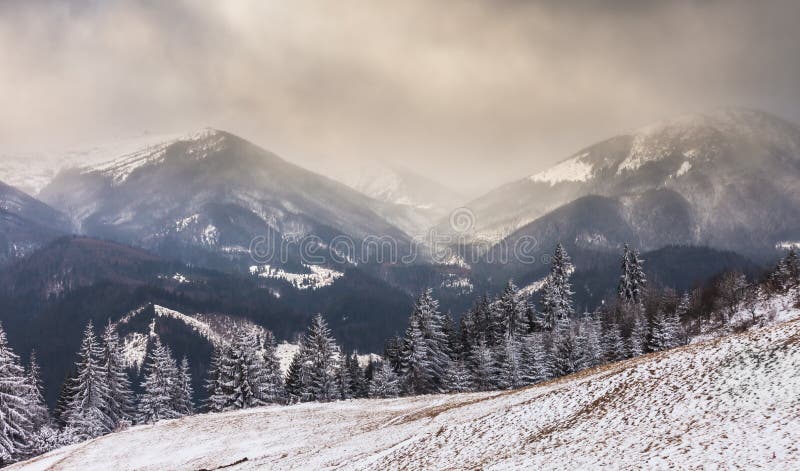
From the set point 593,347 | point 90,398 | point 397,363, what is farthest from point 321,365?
point 593,347

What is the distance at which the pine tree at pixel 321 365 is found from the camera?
274 feet

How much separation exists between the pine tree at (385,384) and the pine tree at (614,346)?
31.5 m

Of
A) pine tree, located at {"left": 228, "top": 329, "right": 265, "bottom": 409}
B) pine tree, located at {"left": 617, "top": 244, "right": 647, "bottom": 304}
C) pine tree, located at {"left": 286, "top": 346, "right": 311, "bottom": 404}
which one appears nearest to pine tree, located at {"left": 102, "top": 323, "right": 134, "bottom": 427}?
pine tree, located at {"left": 228, "top": 329, "right": 265, "bottom": 409}

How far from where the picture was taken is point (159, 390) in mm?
81250

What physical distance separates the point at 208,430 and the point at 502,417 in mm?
33833

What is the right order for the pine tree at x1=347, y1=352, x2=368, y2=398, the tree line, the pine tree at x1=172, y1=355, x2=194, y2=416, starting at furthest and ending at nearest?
the pine tree at x1=347, y1=352, x2=368, y2=398, the pine tree at x1=172, y1=355, x2=194, y2=416, the tree line

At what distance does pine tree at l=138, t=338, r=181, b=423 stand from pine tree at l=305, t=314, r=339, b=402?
809 inches

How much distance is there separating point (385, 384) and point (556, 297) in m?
38.0

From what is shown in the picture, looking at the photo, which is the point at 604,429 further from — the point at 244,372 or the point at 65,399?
the point at 65,399

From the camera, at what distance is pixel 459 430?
3198cm

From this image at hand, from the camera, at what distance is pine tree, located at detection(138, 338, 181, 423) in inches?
3159

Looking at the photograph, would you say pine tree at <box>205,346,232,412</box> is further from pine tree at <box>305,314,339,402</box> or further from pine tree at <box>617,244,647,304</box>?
pine tree at <box>617,244,647,304</box>

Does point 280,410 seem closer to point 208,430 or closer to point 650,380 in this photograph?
point 208,430

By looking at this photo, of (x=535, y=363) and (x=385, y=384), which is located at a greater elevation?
(x=535, y=363)
